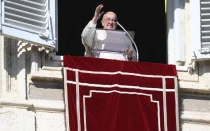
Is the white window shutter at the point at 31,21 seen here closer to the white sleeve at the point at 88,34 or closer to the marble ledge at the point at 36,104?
the white sleeve at the point at 88,34

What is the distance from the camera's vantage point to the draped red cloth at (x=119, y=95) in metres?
Answer: 17.9

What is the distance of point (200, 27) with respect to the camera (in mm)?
18547

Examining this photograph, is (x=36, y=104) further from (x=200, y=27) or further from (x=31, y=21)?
(x=200, y=27)

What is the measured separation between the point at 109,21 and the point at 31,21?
1.09 metres

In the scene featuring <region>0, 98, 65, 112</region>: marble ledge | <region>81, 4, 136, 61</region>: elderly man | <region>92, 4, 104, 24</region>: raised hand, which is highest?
<region>92, 4, 104, 24</region>: raised hand

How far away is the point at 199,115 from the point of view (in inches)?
720

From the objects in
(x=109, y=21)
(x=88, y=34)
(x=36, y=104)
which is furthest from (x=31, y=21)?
(x=109, y=21)

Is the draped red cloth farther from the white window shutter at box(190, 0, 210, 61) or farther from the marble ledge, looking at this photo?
the white window shutter at box(190, 0, 210, 61)

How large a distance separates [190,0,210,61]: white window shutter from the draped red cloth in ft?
1.06

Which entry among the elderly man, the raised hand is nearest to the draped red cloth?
the elderly man

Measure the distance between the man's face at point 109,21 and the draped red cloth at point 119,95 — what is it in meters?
0.70

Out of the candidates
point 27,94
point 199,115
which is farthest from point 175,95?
point 27,94

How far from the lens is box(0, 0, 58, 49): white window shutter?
58.6ft

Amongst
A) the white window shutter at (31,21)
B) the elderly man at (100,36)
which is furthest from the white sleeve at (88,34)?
the white window shutter at (31,21)
